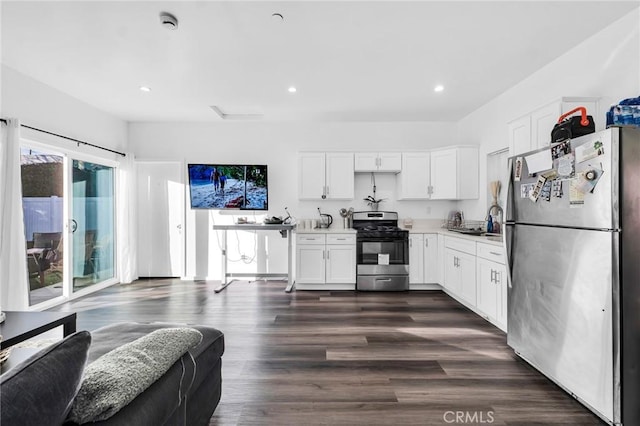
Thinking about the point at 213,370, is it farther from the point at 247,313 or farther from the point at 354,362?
the point at 247,313

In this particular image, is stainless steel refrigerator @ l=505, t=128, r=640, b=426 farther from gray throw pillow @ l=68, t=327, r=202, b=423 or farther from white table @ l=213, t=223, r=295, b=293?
white table @ l=213, t=223, r=295, b=293

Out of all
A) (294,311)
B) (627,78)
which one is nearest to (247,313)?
(294,311)

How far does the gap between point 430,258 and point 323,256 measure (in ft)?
5.17

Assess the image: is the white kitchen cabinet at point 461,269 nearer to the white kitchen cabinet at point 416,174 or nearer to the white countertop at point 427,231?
the white countertop at point 427,231

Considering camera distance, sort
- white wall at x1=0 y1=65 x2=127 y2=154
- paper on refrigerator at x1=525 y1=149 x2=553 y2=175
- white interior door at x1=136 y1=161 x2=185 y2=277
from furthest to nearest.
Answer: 1. white interior door at x1=136 y1=161 x2=185 y2=277
2. white wall at x1=0 y1=65 x2=127 y2=154
3. paper on refrigerator at x1=525 y1=149 x2=553 y2=175

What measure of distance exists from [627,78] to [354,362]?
296cm

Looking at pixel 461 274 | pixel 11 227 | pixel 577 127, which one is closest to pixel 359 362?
pixel 461 274

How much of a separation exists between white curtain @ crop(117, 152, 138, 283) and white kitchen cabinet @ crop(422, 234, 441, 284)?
4.59 meters

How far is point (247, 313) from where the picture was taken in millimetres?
3359

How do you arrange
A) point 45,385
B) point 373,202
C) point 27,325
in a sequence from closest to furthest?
point 45,385
point 27,325
point 373,202

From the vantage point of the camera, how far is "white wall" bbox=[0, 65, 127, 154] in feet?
Result: 9.99

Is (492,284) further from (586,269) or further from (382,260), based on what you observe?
(382,260)

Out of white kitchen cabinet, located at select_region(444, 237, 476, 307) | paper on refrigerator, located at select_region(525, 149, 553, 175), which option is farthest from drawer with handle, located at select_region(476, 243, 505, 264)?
paper on refrigerator, located at select_region(525, 149, 553, 175)

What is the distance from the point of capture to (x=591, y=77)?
2.46 metres
